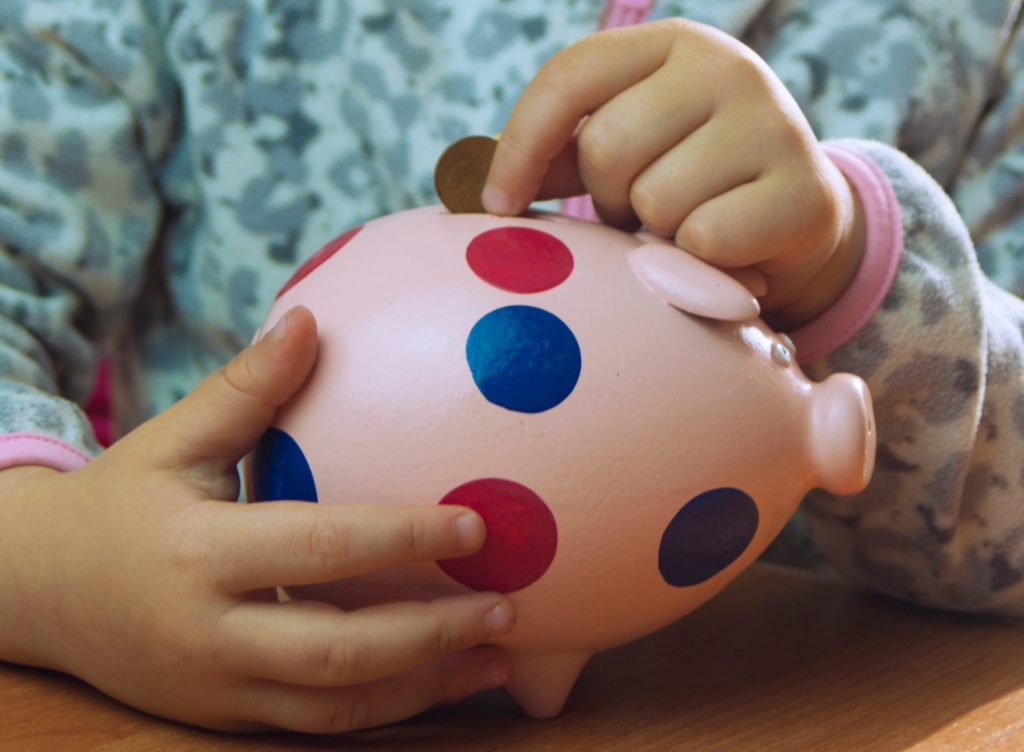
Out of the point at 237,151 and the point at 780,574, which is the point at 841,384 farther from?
the point at 237,151

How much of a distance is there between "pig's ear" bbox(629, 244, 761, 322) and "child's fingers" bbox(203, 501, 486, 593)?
0.13 meters

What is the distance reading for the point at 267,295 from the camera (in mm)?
847

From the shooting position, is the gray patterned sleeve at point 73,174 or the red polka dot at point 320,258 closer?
the red polka dot at point 320,258

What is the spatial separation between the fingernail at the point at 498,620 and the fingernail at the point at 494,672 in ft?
0.10

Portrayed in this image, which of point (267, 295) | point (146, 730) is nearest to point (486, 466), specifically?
point (146, 730)

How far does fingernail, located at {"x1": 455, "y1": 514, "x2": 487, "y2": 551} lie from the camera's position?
0.41 m

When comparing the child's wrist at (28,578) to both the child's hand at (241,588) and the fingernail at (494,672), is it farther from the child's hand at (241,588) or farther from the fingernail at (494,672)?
the fingernail at (494,672)

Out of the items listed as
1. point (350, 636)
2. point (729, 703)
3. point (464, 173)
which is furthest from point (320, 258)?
point (729, 703)

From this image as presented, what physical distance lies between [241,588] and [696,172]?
27cm

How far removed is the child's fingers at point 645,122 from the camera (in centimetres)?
49

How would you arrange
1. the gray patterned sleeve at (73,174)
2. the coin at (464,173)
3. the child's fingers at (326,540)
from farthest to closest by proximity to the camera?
the gray patterned sleeve at (73,174), the coin at (464,173), the child's fingers at (326,540)

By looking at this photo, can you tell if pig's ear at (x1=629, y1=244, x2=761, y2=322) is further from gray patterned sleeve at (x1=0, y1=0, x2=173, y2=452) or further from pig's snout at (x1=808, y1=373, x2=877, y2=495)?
gray patterned sleeve at (x1=0, y1=0, x2=173, y2=452)

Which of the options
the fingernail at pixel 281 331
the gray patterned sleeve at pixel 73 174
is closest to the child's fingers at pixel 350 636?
the fingernail at pixel 281 331

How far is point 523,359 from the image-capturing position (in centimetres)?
42
